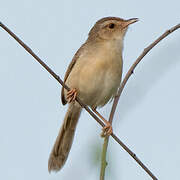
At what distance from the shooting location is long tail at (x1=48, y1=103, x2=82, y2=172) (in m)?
5.04

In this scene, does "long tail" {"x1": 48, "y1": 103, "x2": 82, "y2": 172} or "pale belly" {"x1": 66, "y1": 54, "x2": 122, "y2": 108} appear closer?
"pale belly" {"x1": 66, "y1": 54, "x2": 122, "y2": 108}

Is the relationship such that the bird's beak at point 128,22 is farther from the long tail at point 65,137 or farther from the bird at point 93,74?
the long tail at point 65,137

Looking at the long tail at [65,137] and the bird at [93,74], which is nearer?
Result: the bird at [93,74]

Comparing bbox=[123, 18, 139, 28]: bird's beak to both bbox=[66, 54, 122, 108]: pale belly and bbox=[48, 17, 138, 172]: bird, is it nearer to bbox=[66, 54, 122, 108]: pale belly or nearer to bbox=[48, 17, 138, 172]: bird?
bbox=[48, 17, 138, 172]: bird

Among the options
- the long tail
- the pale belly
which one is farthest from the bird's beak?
the long tail

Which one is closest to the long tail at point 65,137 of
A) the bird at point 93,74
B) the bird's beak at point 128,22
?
the bird at point 93,74

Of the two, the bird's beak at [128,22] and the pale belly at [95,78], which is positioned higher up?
the bird's beak at [128,22]

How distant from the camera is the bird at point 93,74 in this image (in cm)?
464

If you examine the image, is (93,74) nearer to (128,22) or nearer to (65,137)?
(128,22)

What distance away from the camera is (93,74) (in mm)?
4605

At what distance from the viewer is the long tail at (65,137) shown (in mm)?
5043

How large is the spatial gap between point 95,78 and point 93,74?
0.06m

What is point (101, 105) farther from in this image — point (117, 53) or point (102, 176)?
point (102, 176)

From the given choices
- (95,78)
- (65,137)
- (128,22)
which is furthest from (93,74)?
(65,137)
